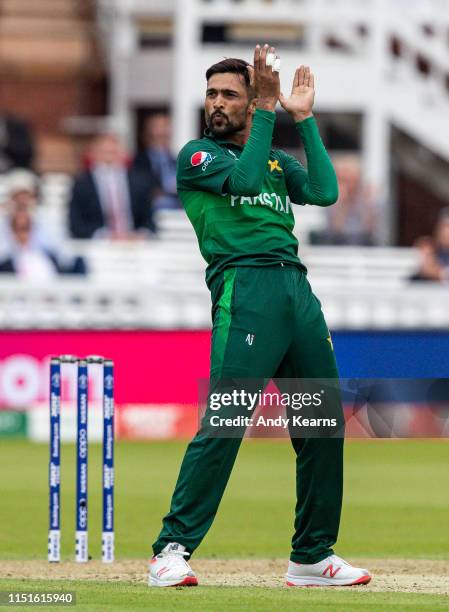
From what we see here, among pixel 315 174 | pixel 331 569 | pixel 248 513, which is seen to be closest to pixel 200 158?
pixel 315 174

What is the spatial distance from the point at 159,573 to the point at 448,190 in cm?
1615

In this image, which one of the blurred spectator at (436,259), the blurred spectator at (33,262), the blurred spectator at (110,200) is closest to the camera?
the blurred spectator at (33,262)

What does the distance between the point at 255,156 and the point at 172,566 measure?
5.54ft

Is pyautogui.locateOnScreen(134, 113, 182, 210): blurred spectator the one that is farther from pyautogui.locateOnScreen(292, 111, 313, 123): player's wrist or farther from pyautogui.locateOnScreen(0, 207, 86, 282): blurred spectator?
pyautogui.locateOnScreen(292, 111, 313, 123): player's wrist

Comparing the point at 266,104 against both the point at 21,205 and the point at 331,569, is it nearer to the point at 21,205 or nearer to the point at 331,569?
the point at 331,569

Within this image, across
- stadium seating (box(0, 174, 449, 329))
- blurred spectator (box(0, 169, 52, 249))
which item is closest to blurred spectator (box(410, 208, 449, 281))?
stadium seating (box(0, 174, 449, 329))

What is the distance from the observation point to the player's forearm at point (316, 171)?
300 inches

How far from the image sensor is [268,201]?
25.0ft

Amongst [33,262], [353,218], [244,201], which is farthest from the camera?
[353,218]

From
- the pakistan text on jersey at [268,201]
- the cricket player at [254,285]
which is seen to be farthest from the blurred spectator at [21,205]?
the pakistan text on jersey at [268,201]

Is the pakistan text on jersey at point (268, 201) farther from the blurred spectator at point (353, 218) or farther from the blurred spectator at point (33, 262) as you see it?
the blurred spectator at point (353, 218)

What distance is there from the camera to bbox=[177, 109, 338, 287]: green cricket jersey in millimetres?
7566

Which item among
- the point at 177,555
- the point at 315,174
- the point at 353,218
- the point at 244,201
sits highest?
the point at 315,174

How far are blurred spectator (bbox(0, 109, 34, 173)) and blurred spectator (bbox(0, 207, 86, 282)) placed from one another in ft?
5.28
